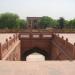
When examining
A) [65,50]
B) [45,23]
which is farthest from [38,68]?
[45,23]

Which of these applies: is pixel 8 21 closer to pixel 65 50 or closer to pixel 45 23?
pixel 45 23

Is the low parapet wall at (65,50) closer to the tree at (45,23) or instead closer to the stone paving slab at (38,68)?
the stone paving slab at (38,68)

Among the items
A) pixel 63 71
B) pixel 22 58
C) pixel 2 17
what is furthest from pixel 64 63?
pixel 2 17

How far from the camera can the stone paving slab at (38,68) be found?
6.98m

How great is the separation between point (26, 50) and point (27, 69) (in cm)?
1346

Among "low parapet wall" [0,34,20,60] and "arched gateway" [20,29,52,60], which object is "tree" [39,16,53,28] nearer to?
"arched gateway" [20,29,52,60]

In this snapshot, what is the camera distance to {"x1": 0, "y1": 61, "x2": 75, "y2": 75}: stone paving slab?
6977mm

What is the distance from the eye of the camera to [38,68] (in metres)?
7.54

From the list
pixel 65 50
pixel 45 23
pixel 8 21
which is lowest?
pixel 65 50

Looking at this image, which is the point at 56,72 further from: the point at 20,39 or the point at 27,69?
the point at 20,39

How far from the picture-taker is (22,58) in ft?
67.6

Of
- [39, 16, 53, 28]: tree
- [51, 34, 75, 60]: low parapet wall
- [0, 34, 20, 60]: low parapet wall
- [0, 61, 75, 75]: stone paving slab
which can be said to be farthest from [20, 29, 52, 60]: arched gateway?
[39, 16, 53, 28]: tree

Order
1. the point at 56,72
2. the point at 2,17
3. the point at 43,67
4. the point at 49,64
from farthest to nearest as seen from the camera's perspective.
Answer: the point at 2,17
the point at 49,64
the point at 43,67
the point at 56,72

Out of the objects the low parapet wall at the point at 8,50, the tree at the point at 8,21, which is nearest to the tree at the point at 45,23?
the tree at the point at 8,21
